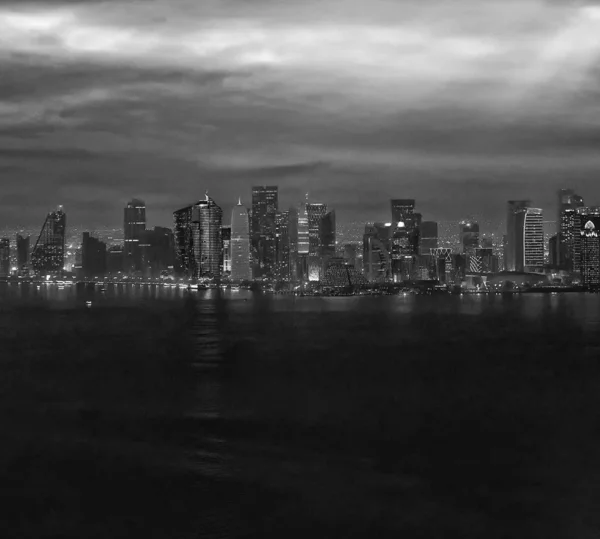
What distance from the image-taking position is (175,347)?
75188mm

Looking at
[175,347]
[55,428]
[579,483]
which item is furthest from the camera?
[175,347]

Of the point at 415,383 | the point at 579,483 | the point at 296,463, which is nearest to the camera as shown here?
the point at 579,483

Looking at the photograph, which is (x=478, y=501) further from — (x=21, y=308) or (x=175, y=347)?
(x=21, y=308)

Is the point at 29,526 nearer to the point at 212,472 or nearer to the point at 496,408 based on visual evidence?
the point at 212,472

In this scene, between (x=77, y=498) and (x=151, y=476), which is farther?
(x=151, y=476)

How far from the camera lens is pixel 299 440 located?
118 feet

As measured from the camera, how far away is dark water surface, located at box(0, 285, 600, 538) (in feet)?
85.3

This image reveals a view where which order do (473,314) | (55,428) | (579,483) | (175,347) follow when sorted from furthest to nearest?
(473,314), (175,347), (55,428), (579,483)

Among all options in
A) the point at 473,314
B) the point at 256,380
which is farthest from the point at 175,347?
the point at 473,314

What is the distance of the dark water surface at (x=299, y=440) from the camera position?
26.0m

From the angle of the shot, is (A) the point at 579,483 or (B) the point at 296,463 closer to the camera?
(A) the point at 579,483

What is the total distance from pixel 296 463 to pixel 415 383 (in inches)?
903

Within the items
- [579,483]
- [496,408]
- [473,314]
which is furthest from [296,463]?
[473,314]

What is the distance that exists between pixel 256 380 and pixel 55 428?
17.2m
